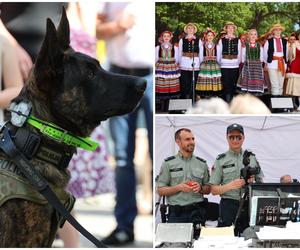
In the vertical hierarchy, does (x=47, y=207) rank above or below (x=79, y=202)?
above

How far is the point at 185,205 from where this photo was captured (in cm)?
460

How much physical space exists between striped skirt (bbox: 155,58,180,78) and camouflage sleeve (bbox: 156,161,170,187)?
0.67 m

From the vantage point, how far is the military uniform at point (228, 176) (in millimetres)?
4535

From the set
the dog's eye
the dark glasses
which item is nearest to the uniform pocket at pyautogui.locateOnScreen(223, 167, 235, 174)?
the dark glasses

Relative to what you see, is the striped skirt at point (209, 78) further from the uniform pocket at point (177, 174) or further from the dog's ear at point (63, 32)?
the dog's ear at point (63, 32)

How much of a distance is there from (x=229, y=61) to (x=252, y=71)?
0.64 feet

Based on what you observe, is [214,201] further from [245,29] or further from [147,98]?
[245,29]

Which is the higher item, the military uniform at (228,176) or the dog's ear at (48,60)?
the dog's ear at (48,60)

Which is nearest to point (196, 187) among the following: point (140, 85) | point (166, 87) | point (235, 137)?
point (235, 137)

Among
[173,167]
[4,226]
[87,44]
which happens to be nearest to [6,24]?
[87,44]

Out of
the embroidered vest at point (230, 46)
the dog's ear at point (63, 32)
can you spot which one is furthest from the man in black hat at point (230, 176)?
the dog's ear at point (63, 32)

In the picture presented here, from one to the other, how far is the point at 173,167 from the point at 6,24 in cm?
173

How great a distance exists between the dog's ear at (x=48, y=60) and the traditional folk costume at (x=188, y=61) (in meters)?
2.27

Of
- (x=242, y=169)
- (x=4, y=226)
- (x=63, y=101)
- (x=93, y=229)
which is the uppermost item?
(x=63, y=101)
